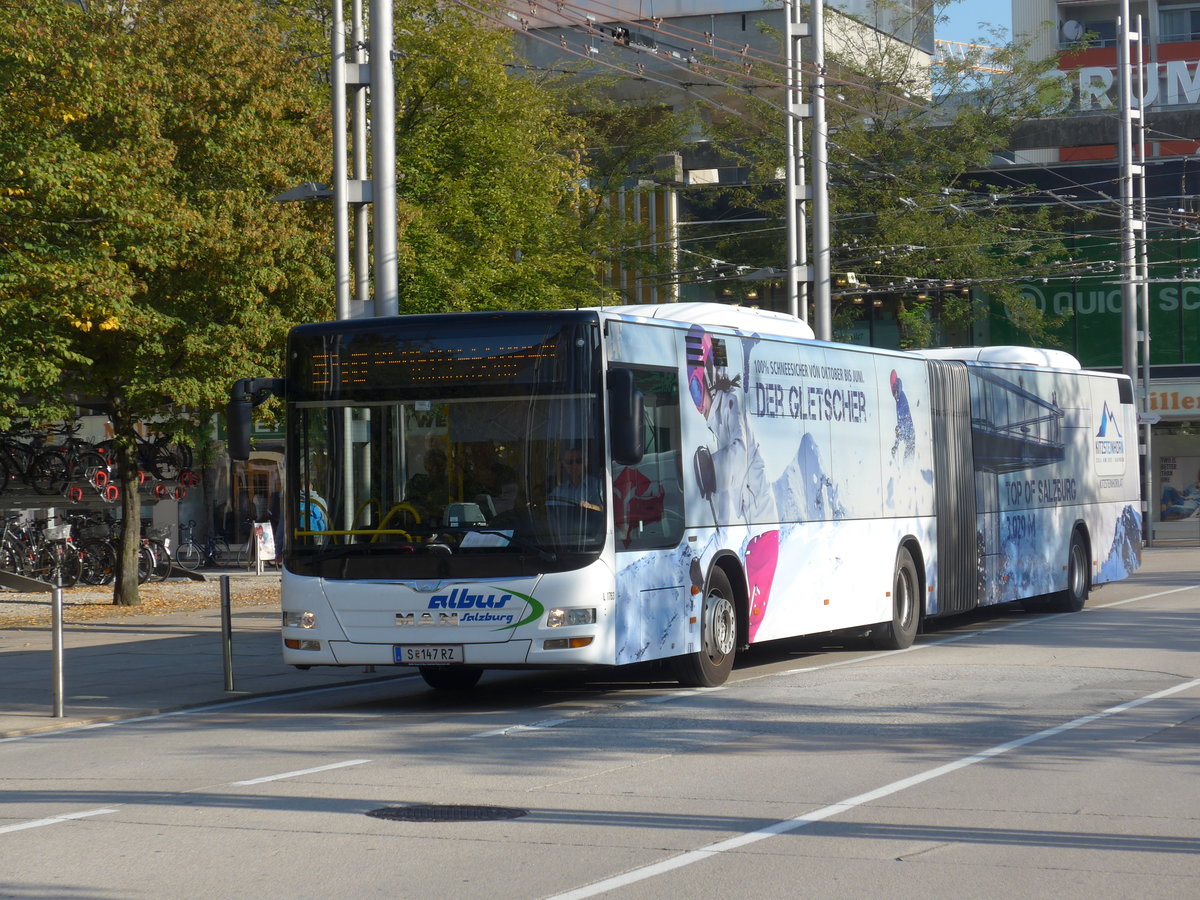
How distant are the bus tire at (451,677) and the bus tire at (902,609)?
15.9 ft

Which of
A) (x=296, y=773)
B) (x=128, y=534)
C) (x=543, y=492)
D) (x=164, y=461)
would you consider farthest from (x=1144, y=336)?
(x=296, y=773)

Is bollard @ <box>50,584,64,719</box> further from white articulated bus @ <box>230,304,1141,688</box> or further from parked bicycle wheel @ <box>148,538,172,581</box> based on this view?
parked bicycle wheel @ <box>148,538,172,581</box>

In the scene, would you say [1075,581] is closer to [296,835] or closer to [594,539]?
[594,539]

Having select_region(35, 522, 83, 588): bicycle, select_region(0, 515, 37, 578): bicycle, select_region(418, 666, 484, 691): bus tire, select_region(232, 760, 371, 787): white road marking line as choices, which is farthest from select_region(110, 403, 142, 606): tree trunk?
select_region(232, 760, 371, 787): white road marking line

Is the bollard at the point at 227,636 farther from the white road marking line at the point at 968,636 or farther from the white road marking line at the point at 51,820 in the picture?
the white road marking line at the point at 51,820

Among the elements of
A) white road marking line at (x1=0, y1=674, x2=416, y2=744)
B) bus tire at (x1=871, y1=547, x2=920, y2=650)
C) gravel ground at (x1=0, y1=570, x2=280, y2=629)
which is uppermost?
bus tire at (x1=871, y1=547, x2=920, y2=650)

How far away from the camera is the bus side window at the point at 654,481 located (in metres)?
13.0

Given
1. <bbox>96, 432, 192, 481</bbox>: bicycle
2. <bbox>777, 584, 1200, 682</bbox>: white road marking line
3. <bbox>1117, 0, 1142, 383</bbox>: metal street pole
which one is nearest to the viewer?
<bbox>777, 584, 1200, 682</bbox>: white road marking line

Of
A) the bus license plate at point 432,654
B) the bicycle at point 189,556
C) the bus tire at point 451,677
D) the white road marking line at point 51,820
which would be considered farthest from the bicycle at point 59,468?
the white road marking line at point 51,820

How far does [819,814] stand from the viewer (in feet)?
28.0

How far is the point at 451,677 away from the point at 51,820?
6.79 m

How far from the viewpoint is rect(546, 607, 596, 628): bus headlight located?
12.7m

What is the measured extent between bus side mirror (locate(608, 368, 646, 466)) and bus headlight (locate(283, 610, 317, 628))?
263 cm

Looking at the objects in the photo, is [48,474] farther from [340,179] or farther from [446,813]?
[446,813]
